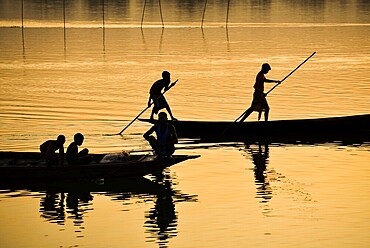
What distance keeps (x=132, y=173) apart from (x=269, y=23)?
2215 inches

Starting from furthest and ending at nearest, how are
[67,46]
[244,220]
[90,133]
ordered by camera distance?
1. [67,46]
2. [90,133]
3. [244,220]

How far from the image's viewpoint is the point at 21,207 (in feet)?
53.1

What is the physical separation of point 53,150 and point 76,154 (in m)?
0.37

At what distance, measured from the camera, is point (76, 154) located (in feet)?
55.8

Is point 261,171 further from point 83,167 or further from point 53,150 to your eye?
point 53,150

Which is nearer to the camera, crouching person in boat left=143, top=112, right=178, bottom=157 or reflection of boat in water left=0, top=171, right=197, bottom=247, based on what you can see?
reflection of boat in water left=0, top=171, right=197, bottom=247

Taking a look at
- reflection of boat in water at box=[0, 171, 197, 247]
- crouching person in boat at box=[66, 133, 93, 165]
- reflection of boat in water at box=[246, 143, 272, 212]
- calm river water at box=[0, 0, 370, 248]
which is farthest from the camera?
reflection of boat in water at box=[246, 143, 272, 212]

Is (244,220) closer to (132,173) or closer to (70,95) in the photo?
(132,173)

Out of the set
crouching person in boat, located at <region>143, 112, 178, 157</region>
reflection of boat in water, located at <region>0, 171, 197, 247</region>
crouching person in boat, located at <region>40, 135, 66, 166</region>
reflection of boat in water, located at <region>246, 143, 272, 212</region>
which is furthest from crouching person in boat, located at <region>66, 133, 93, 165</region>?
reflection of boat in water, located at <region>246, 143, 272, 212</region>

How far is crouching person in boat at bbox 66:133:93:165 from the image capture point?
659 inches

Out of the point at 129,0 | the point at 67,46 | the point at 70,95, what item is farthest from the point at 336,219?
the point at 129,0

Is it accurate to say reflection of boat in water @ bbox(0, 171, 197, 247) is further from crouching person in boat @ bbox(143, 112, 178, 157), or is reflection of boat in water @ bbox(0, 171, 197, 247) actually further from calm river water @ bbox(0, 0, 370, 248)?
crouching person in boat @ bbox(143, 112, 178, 157)

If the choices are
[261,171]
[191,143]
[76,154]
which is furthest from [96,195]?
[191,143]

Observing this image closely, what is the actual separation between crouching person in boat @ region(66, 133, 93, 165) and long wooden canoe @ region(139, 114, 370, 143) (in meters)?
4.42
